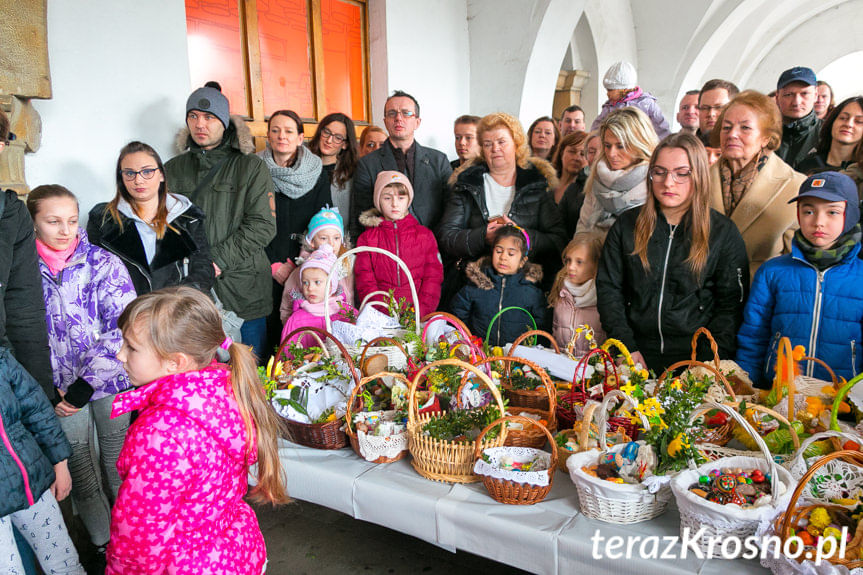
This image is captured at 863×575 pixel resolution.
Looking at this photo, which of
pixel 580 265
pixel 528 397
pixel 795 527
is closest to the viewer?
pixel 795 527

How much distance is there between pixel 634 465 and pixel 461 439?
0.56 meters

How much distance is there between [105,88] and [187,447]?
3.05 meters

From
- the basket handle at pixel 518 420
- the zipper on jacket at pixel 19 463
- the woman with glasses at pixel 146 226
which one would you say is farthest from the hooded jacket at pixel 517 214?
the zipper on jacket at pixel 19 463

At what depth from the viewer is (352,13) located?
5484 millimetres

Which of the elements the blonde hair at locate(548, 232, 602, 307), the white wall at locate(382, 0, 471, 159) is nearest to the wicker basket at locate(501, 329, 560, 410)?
the blonde hair at locate(548, 232, 602, 307)

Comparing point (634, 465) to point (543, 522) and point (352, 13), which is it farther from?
point (352, 13)

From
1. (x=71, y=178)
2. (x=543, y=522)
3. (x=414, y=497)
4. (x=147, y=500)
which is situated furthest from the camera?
(x=71, y=178)

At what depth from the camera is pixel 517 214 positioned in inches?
140

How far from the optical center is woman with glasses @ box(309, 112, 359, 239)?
4027mm

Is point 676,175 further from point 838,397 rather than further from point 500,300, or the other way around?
point 838,397

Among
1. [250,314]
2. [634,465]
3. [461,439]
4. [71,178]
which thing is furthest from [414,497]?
[71,178]

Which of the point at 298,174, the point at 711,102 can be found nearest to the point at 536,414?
the point at 298,174

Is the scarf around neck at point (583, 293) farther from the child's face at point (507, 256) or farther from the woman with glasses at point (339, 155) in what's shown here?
the woman with glasses at point (339, 155)

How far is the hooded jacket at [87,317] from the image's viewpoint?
242 centimetres
